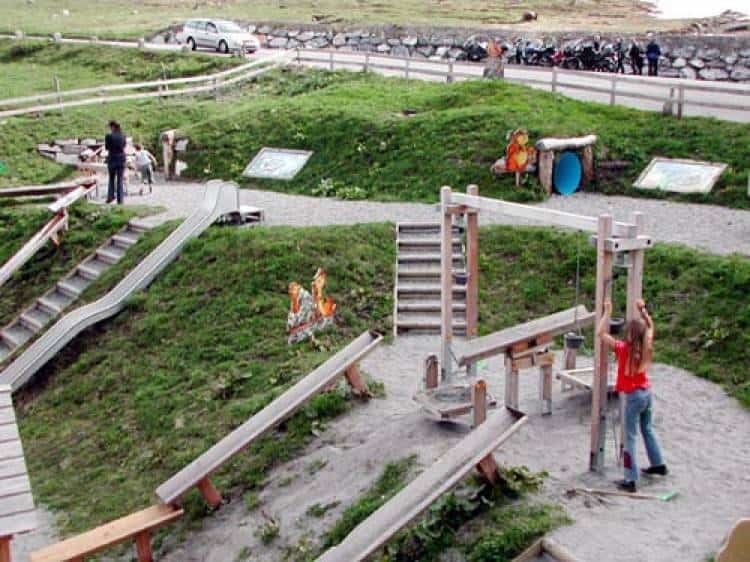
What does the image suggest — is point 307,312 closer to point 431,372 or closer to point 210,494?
point 431,372

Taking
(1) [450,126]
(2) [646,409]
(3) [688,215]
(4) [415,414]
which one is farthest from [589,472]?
(1) [450,126]

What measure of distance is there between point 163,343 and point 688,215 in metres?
9.17

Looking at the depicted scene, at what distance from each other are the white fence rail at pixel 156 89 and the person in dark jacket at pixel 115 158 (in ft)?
24.8

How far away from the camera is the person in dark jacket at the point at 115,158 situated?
Result: 71.0 ft

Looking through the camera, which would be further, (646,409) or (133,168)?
(133,168)

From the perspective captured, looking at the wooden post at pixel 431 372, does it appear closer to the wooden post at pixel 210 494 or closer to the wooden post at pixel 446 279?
the wooden post at pixel 446 279

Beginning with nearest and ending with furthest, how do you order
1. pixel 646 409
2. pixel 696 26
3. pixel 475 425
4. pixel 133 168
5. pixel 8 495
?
pixel 8 495 → pixel 646 409 → pixel 475 425 → pixel 133 168 → pixel 696 26

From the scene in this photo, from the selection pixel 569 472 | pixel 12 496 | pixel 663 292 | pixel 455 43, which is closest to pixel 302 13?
pixel 455 43

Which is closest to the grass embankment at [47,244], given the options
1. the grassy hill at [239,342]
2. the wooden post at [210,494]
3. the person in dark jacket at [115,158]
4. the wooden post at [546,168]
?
the person in dark jacket at [115,158]

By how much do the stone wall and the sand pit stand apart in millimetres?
19491

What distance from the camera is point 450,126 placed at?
22.9m

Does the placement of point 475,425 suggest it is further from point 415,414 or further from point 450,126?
point 450,126

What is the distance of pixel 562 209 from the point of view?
19453 mm

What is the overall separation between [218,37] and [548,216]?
1198 inches
